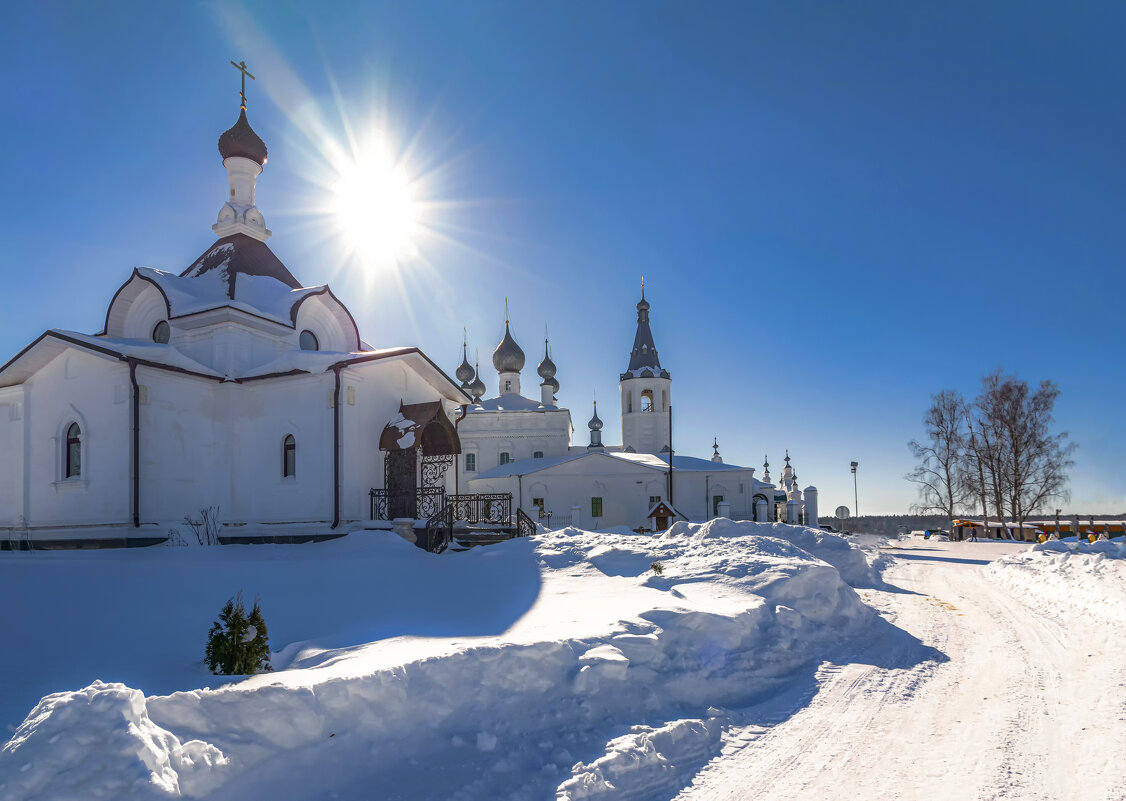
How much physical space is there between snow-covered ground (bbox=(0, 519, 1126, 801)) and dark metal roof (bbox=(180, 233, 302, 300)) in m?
10.2

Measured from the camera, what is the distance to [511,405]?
40906 mm

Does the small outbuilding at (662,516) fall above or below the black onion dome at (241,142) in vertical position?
below

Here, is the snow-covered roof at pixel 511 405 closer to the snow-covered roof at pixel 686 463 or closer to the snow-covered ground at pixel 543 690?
the snow-covered roof at pixel 686 463

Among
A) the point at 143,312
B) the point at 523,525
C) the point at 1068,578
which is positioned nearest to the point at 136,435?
the point at 143,312

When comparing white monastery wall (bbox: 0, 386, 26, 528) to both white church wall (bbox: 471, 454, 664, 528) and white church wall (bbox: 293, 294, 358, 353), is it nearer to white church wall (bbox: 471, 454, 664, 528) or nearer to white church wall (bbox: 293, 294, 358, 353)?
white church wall (bbox: 293, 294, 358, 353)

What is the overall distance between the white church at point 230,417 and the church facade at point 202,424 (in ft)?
0.12

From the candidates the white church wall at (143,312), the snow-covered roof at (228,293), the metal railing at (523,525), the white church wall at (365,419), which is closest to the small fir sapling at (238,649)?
the white church wall at (365,419)

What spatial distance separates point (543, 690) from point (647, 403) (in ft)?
130

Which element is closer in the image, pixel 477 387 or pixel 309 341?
pixel 309 341

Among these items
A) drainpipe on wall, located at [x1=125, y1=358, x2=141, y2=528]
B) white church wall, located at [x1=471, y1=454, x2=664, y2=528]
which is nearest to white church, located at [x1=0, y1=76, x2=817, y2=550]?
drainpipe on wall, located at [x1=125, y1=358, x2=141, y2=528]

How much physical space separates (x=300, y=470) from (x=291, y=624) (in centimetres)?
872

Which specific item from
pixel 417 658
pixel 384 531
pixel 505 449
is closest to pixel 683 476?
pixel 505 449

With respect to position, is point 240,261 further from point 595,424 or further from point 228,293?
point 595,424

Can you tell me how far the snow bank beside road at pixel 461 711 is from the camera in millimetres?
3211
